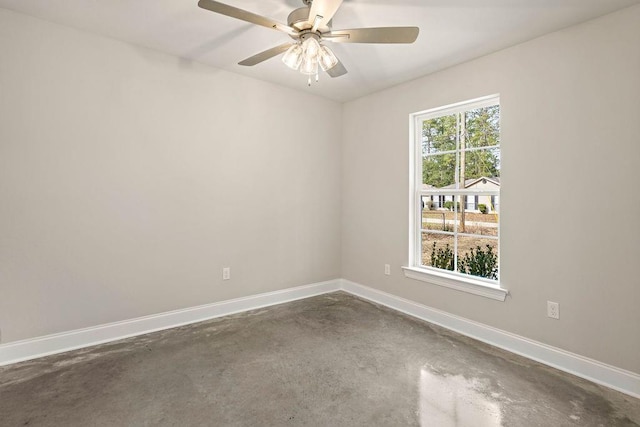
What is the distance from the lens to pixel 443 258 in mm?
3311

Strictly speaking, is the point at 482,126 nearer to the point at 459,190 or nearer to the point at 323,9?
the point at 459,190

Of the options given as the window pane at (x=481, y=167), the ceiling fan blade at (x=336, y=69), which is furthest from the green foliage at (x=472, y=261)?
the ceiling fan blade at (x=336, y=69)

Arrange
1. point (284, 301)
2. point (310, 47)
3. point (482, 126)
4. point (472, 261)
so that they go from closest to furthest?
1. point (310, 47)
2. point (482, 126)
3. point (472, 261)
4. point (284, 301)

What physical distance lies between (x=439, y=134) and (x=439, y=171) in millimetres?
392

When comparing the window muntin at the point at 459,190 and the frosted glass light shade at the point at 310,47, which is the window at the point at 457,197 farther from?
the frosted glass light shade at the point at 310,47

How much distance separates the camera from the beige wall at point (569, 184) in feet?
6.86

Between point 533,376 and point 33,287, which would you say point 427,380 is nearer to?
point 533,376

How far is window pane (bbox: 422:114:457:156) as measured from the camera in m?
3.19

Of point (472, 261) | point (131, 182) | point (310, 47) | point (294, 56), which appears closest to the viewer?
point (310, 47)

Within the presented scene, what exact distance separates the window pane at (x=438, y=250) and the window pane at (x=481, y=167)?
61 cm

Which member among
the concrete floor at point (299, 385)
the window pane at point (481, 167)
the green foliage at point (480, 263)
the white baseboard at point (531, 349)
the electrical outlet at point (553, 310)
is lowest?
the concrete floor at point (299, 385)

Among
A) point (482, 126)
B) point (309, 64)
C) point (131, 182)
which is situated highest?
point (309, 64)

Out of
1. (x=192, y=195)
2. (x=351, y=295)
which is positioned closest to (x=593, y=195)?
(x=351, y=295)

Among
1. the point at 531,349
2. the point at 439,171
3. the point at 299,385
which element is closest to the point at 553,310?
the point at 531,349
